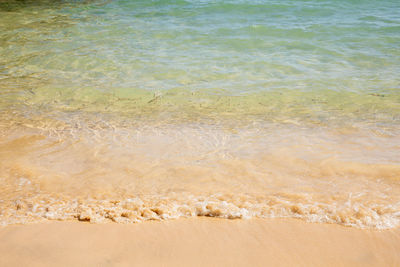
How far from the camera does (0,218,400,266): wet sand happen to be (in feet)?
7.45

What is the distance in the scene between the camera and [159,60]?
7.44m

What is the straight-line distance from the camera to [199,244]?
2434 millimetres

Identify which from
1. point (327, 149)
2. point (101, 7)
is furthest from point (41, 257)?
point (101, 7)

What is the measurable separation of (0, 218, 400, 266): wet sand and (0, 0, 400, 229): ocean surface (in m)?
0.12

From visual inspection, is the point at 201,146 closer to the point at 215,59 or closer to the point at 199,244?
the point at 199,244

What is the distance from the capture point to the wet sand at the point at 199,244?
7.45 ft

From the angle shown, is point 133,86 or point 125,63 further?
point 125,63

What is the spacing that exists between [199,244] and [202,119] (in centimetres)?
279

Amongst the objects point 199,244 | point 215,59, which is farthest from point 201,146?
point 215,59

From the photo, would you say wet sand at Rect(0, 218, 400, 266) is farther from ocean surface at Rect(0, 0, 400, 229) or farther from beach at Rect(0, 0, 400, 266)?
ocean surface at Rect(0, 0, 400, 229)

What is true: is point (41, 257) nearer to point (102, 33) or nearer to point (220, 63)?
point (220, 63)

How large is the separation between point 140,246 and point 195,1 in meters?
12.3

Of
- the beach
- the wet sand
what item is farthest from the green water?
the wet sand

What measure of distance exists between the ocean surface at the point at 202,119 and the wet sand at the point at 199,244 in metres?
0.12
